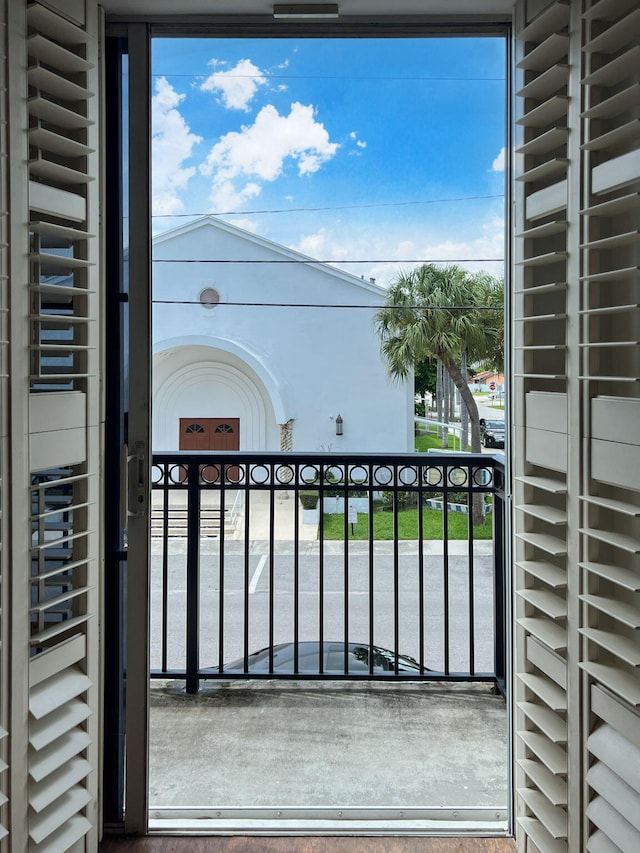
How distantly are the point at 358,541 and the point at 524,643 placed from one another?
1.12m

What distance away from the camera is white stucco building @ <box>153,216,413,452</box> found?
2.00 metres

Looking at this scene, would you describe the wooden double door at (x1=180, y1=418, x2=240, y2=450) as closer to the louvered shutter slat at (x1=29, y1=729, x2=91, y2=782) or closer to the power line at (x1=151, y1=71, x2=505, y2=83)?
the louvered shutter slat at (x1=29, y1=729, x2=91, y2=782)

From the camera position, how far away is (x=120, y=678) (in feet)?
5.50

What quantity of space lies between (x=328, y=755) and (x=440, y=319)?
4.98 feet

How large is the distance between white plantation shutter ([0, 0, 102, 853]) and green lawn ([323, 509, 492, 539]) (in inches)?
45.8

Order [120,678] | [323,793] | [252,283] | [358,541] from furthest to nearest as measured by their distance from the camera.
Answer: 1. [358,541]
2. [252,283]
3. [323,793]
4. [120,678]

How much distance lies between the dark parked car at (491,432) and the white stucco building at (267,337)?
0.27m

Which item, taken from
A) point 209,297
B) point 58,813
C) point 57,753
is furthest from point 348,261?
point 58,813

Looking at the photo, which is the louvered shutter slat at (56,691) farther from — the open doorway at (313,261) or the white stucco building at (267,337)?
the white stucco building at (267,337)

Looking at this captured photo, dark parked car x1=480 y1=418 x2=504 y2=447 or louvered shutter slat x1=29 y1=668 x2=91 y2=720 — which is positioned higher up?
dark parked car x1=480 y1=418 x2=504 y2=447

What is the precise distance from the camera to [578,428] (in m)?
1.30

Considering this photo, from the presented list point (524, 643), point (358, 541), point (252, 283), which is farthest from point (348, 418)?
point (524, 643)

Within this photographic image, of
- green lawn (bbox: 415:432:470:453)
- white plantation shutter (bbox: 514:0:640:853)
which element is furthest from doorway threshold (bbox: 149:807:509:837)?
green lawn (bbox: 415:432:470:453)

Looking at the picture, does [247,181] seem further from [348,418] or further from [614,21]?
[614,21]
